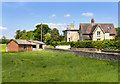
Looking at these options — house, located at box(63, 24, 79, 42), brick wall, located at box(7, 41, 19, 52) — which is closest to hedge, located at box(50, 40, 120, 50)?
brick wall, located at box(7, 41, 19, 52)

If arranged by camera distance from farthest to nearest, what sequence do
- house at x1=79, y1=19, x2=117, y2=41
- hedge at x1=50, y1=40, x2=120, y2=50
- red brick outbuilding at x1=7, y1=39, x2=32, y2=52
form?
house at x1=79, y1=19, x2=117, y2=41 < red brick outbuilding at x1=7, y1=39, x2=32, y2=52 < hedge at x1=50, y1=40, x2=120, y2=50

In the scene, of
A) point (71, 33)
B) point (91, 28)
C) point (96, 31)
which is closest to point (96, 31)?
point (96, 31)

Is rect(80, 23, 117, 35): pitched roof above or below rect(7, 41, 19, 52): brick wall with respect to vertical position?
above

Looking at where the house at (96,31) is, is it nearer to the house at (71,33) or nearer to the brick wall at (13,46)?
the house at (71,33)

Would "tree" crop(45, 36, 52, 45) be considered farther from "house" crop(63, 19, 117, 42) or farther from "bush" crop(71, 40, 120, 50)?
"bush" crop(71, 40, 120, 50)

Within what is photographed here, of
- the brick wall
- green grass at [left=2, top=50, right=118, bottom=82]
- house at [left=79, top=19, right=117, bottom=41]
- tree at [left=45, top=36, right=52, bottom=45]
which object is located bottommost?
green grass at [left=2, top=50, right=118, bottom=82]

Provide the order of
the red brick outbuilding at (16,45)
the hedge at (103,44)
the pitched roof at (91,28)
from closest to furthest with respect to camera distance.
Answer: the hedge at (103,44)
the red brick outbuilding at (16,45)
the pitched roof at (91,28)

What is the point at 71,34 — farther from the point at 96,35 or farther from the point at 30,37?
the point at 30,37

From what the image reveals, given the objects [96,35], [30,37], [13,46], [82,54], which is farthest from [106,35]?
[30,37]

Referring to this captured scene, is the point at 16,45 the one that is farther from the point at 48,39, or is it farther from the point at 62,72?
the point at 62,72

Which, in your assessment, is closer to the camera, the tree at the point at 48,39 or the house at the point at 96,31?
the house at the point at 96,31

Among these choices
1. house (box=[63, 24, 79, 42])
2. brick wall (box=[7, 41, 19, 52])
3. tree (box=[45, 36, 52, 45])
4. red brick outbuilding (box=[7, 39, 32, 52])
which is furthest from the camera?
tree (box=[45, 36, 52, 45])

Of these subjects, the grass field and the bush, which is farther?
the bush

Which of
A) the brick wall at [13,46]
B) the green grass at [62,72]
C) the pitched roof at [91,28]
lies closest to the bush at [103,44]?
the pitched roof at [91,28]
